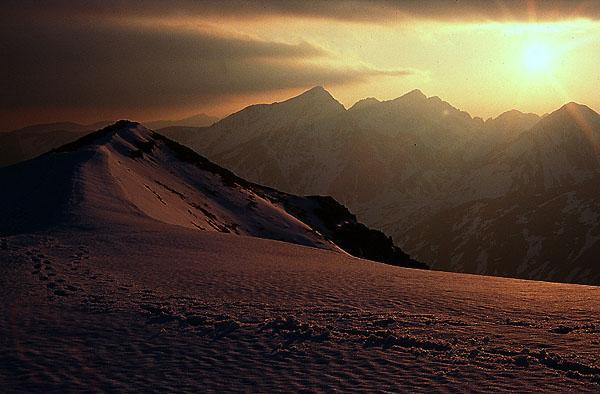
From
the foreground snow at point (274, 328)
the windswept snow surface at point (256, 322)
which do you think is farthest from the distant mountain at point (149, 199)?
the foreground snow at point (274, 328)

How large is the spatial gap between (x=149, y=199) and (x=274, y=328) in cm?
3846

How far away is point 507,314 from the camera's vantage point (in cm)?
1703

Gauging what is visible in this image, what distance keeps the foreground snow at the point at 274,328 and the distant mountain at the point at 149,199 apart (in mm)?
12446

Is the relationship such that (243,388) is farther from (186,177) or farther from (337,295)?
(186,177)

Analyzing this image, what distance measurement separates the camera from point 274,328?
15.7 meters

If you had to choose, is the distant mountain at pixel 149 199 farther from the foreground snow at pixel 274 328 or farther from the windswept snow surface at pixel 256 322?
the foreground snow at pixel 274 328

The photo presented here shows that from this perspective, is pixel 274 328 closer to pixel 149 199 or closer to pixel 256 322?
pixel 256 322

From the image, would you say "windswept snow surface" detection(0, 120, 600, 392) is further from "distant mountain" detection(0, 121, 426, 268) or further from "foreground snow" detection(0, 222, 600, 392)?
"distant mountain" detection(0, 121, 426, 268)

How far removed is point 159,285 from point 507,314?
40.5ft

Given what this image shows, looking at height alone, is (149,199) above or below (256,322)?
above

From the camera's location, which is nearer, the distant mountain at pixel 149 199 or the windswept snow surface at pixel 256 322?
the windswept snow surface at pixel 256 322

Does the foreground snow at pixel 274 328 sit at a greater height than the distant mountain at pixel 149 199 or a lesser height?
lesser

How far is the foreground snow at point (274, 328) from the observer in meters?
12.2

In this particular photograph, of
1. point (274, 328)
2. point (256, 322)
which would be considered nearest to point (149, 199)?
point (256, 322)
